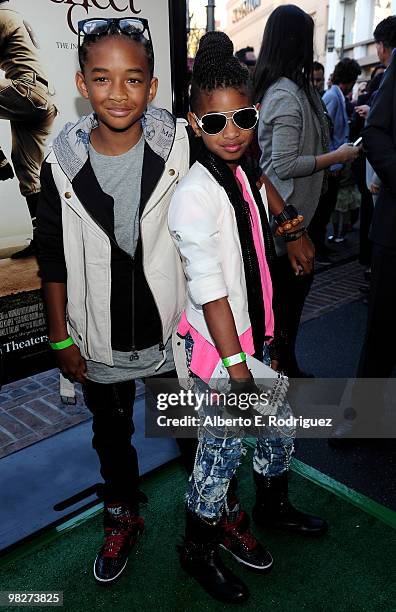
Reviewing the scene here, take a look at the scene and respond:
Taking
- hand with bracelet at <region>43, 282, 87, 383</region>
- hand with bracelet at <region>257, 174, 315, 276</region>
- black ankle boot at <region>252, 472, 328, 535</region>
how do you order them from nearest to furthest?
hand with bracelet at <region>43, 282, 87, 383</region>
hand with bracelet at <region>257, 174, 315, 276</region>
black ankle boot at <region>252, 472, 328, 535</region>

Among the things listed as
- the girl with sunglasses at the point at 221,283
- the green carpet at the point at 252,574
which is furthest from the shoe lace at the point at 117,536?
the girl with sunglasses at the point at 221,283

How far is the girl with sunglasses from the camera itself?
1688mm

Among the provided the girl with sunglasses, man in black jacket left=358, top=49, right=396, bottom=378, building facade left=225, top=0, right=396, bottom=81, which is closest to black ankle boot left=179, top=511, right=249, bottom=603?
the girl with sunglasses

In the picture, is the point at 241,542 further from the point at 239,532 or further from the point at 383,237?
the point at 383,237

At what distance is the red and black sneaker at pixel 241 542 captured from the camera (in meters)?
2.27

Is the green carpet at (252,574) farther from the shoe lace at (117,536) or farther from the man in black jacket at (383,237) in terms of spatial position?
the man in black jacket at (383,237)

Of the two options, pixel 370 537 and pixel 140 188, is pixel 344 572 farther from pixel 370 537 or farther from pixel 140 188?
pixel 140 188

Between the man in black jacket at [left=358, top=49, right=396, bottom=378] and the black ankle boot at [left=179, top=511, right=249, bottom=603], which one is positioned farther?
the man in black jacket at [left=358, top=49, right=396, bottom=378]

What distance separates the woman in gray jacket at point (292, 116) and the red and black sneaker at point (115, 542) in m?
1.14

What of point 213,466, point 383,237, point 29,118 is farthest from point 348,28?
point 213,466

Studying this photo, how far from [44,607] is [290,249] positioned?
5.92 feet

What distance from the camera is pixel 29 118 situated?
7.06 ft

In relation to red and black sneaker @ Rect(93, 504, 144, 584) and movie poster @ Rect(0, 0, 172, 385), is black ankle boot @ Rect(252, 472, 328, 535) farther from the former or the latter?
movie poster @ Rect(0, 0, 172, 385)

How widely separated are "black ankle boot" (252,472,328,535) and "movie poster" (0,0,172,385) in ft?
3.83
